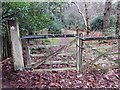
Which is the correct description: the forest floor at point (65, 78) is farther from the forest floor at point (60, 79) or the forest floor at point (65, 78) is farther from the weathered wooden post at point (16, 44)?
the weathered wooden post at point (16, 44)

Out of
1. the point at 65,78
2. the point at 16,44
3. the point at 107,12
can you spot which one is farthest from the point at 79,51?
the point at 107,12

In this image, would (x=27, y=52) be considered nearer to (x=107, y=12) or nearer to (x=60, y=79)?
(x=60, y=79)

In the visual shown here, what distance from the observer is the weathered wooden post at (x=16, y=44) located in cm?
269

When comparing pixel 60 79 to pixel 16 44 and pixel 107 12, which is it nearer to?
pixel 16 44

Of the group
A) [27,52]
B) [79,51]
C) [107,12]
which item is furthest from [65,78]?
[107,12]

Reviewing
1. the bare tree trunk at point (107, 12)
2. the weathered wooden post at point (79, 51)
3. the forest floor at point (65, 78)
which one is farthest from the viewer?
the bare tree trunk at point (107, 12)

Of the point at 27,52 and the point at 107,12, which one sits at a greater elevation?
the point at 107,12

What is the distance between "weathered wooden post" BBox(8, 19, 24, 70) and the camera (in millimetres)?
2689

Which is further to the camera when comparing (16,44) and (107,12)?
(107,12)

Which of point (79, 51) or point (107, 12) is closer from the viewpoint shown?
point (79, 51)

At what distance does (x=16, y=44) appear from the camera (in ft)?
9.09

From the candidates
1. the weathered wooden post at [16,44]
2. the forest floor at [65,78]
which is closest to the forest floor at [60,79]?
the forest floor at [65,78]

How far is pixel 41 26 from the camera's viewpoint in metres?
3.56

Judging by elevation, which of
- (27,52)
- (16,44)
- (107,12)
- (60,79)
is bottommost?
(60,79)
